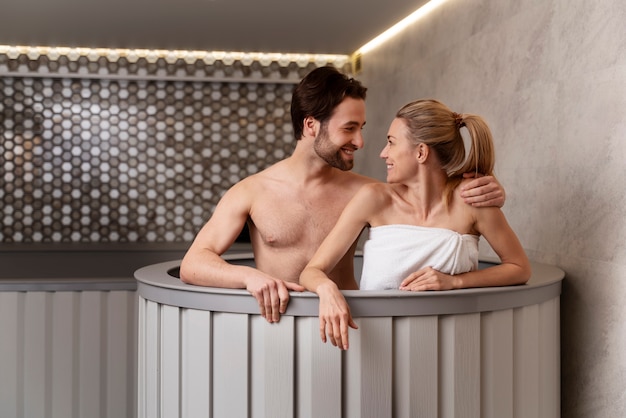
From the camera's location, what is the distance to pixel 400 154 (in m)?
1.98

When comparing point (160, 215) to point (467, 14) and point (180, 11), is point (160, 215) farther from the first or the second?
point (467, 14)

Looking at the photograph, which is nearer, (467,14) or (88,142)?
(467,14)

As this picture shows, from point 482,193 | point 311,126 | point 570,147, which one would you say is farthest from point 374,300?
point 570,147

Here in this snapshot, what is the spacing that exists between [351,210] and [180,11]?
2291 millimetres

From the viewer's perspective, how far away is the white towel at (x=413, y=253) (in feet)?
6.19

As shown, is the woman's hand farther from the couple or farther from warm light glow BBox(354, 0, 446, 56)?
warm light glow BBox(354, 0, 446, 56)

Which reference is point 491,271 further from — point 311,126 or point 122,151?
point 122,151

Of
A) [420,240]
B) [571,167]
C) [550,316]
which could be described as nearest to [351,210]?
[420,240]

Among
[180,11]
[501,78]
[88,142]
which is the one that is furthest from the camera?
[88,142]

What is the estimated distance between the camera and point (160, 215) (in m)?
5.30

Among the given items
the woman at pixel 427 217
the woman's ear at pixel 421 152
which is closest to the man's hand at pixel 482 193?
the woman at pixel 427 217

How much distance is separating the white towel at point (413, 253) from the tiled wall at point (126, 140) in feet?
11.5

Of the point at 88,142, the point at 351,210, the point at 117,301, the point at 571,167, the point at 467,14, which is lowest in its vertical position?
the point at 117,301

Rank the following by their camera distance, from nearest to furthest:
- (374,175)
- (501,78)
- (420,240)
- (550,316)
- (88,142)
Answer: (420,240), (550,316), (501,78), (374,175), (88,142)
